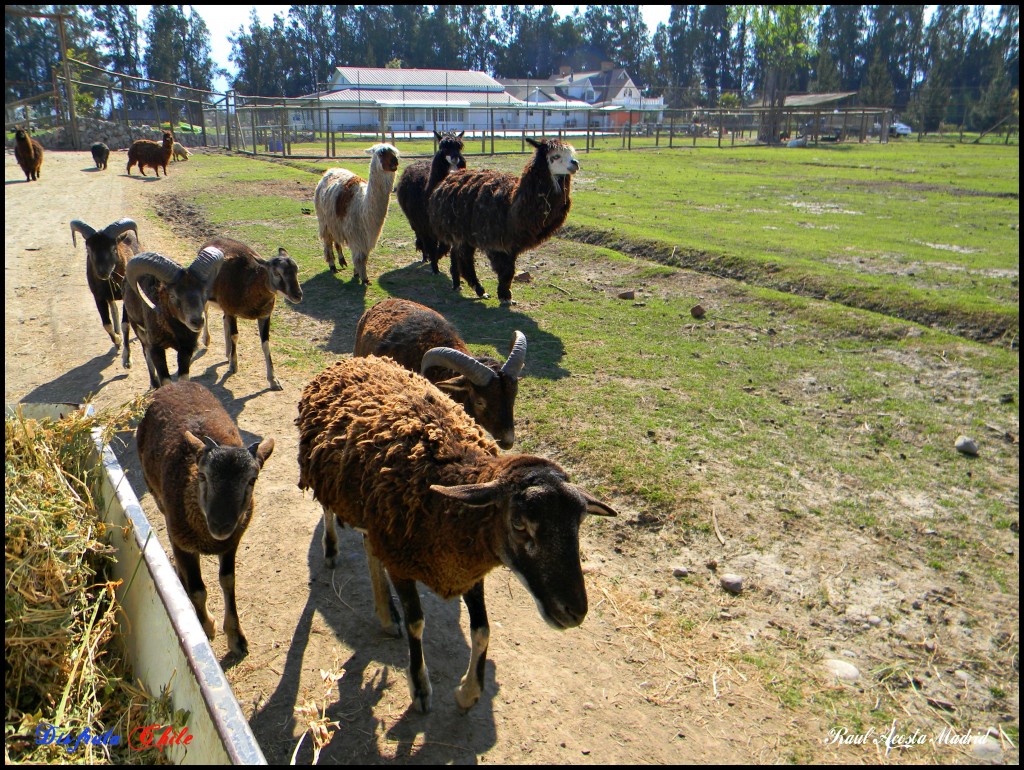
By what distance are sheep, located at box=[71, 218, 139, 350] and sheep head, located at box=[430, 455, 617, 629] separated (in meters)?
6.96

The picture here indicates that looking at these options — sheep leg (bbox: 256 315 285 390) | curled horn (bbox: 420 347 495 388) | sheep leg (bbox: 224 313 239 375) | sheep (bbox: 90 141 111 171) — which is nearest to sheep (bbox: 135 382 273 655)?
curled horn (bbox: 420 347 495 388)

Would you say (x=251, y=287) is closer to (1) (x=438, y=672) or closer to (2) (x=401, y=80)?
(1) (x=438, y=672)

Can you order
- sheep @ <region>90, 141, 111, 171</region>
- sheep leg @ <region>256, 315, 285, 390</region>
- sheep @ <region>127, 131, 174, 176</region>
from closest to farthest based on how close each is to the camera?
1. sheep leg @ <region>256, 315, 285, 390</region>
2. sheep @ <region>127, 131, 174, 176</region>
3. sheep @ <region>90, 141, 111, 171</region>

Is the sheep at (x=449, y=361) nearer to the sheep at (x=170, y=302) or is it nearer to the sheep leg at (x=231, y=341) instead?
the sheep at (x=170, y=302)

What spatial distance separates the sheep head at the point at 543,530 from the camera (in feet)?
10.5

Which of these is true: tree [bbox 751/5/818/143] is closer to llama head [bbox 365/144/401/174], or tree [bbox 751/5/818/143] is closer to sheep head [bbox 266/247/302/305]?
llama head [bbox 365/144/401/174]

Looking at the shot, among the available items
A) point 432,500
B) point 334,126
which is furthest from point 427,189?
point 334,126

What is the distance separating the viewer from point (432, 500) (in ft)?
12.5

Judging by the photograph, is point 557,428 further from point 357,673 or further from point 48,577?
point 48,577

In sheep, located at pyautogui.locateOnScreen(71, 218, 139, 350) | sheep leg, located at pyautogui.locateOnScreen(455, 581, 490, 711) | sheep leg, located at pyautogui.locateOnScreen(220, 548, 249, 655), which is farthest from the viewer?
sheep, located at pyautogui.locateOnScreen(71, 218, 139, 350)

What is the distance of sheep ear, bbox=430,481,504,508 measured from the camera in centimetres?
337

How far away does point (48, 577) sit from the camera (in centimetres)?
376

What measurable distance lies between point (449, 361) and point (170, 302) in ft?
12.6

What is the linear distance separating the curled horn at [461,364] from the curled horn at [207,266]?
3586mm
